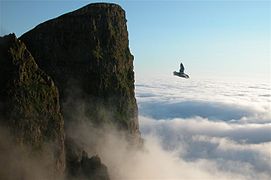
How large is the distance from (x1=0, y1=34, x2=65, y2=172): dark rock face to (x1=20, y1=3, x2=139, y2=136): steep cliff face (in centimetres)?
1539

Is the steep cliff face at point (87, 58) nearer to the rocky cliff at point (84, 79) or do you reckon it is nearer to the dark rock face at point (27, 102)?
the rocky cliff at point (84, 79)

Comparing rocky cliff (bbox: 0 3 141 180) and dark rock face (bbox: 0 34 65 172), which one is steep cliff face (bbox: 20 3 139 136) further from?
dark rock face (bbox: 0 34 65 172)

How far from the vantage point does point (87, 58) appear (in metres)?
69.4

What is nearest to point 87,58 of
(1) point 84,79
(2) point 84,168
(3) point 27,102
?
(1) point 84,79

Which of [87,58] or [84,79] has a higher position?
[87,58]

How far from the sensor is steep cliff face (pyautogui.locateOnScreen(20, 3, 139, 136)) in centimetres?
6800

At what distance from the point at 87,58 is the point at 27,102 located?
21.4m

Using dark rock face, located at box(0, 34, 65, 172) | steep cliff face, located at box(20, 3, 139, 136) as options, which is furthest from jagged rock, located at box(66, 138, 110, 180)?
steep cliff face, located at box(20, 3, 139, 136)

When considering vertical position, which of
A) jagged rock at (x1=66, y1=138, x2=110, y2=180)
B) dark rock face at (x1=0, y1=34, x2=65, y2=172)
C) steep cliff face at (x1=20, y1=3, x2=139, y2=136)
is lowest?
jagged rock at (x1=66, y1=138, x2=110, y2=180)

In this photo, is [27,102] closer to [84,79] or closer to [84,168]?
[84,168]

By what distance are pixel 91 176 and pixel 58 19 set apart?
26382mm

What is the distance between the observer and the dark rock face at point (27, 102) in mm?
48062

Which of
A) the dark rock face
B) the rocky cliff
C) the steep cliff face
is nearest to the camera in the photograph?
the dark rock face

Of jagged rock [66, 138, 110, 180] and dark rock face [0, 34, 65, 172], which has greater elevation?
dark rock face [0, 34, 65, 172]
